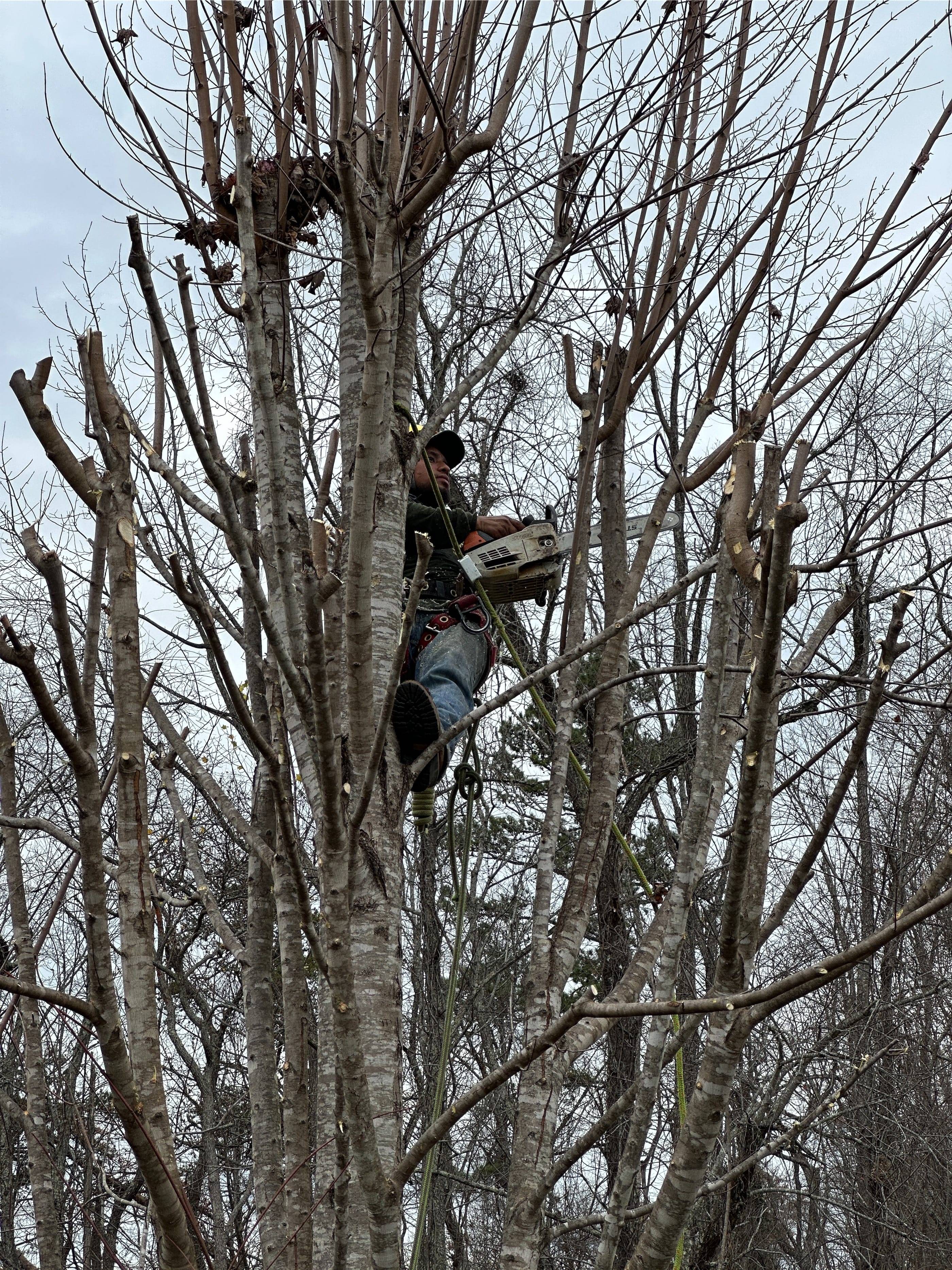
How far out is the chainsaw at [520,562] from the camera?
482cm

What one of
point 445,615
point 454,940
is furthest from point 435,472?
point 454,940

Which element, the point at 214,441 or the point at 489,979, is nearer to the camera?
the point at 214,441

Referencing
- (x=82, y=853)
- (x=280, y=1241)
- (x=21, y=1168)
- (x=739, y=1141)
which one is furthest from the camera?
(x=21, y=1168)

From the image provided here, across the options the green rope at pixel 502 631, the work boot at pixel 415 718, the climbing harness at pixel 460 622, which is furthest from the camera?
the climbing harness at pixel 460 622

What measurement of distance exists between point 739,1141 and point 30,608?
685 centimetres

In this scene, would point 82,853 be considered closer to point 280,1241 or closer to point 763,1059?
point 280,1241

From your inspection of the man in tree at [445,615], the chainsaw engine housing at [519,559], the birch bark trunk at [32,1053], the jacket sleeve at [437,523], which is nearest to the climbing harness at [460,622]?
the man in tree at [445,615]

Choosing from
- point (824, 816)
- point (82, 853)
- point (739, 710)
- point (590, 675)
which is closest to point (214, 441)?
point (82, 853)

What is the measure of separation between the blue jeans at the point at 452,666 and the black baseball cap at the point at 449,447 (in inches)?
36.1

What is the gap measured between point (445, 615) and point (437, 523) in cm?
49

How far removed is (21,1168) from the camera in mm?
10523

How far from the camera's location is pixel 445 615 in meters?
5.07

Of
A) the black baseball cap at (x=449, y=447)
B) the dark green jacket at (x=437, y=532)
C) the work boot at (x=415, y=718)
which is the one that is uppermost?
the black baseball cap at (x=449, y=447)

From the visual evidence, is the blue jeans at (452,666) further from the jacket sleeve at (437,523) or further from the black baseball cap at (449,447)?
the black baseball cap at (449,447)
